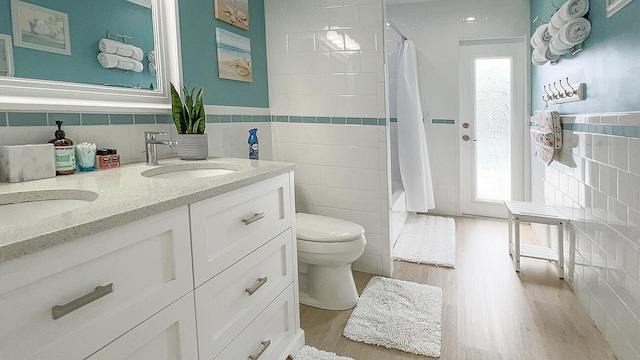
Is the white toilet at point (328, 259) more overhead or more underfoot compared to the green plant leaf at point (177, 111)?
more underfoot

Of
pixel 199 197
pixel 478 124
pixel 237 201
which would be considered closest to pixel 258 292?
pixel 237 201

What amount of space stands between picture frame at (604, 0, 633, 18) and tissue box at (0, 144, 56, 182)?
2.27 m

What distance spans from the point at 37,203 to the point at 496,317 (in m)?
2.13

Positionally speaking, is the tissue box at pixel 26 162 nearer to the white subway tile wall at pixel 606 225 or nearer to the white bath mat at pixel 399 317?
the white bath mat at pixel 399 317

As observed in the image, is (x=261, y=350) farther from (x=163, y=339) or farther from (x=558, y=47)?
(x=558, y=47)

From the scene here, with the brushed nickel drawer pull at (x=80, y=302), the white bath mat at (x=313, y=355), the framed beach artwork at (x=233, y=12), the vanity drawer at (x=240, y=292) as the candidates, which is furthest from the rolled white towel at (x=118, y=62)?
the white bath mat at (x=313, y=355)

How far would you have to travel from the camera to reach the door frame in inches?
150

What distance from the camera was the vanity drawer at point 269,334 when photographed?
4.42 ft

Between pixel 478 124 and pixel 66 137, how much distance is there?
3.74 meters

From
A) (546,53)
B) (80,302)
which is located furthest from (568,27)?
(80,302)

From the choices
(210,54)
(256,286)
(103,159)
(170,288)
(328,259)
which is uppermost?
(210,54)

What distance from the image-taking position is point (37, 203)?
109 centimetres

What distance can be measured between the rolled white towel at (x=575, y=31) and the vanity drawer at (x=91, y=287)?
222 centimetres

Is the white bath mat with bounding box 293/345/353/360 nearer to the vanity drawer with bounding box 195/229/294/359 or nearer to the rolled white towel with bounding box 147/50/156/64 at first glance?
the vanity drawer with bounding box 195/229/294/359
